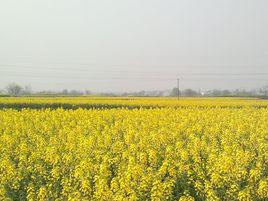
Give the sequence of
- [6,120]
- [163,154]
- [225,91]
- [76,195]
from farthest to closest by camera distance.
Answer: [225,91], [6,120], [163,154], [76,195]

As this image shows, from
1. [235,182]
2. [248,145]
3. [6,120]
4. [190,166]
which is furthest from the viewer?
[6,120]

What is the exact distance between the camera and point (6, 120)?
49.9 ft

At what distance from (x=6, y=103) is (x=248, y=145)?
79.7ft

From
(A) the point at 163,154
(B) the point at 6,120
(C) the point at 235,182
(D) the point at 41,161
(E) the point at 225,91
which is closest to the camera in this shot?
(C) the point at 235,182

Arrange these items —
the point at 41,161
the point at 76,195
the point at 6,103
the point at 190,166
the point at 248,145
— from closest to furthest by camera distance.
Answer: the point at 76,195 < the point at 190,166 < the point at 41,161 < the point at 248,145 < the point at 6,103

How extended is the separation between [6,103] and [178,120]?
19288 millimetres

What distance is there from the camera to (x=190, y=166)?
796 cm

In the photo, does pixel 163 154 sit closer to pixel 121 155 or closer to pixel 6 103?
pixel 121 155

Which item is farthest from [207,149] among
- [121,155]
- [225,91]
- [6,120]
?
[225,91]

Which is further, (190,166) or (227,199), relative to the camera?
(190,166)

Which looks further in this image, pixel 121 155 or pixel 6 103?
pixel 6 103

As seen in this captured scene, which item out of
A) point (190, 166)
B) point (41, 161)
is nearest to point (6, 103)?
point (41, 161)

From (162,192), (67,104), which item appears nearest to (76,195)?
(162,192)

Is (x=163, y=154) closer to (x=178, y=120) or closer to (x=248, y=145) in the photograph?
(x=248, y=145)
